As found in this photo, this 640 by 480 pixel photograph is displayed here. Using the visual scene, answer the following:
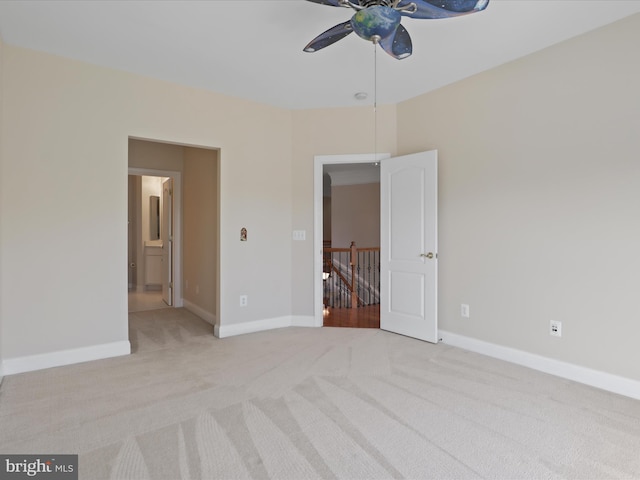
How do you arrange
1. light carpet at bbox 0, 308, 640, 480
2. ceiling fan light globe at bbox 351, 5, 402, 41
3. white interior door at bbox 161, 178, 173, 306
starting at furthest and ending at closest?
white interior door at bbox 161, 178, 173, 306 < ceiling fan light globe at bbox 351, 5, 402, 41 < light carpet at bbox 0, 308, 640, 480

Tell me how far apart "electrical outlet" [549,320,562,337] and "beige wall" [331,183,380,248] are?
5532 millimetres

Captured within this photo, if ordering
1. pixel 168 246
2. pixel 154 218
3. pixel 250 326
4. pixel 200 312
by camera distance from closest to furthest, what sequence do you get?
pixel 250 326
pixel 200 312
pixel 168 246
pixel 154 218

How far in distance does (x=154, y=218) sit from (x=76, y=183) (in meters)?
4.22

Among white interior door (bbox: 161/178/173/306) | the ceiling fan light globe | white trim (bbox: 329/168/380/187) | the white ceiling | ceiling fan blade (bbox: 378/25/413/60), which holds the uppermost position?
the white ceiling

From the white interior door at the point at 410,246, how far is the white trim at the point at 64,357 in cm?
285

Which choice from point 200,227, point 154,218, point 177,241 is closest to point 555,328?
point 200,227

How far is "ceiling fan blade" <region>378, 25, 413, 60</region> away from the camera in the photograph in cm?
230

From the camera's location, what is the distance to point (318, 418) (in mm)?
2324

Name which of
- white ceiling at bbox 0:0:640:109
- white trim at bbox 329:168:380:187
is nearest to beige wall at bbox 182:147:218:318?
white ceiling at bbox 0:0:640:109

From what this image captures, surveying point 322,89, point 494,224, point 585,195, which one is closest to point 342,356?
point 494,224

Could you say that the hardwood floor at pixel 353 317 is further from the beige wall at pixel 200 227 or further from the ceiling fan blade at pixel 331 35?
the ceiling fan blade at pixel 331 35

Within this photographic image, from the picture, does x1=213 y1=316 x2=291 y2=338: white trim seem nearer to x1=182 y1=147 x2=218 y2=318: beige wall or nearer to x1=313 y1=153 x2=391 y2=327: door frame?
x1=313 y1=153 x2=391 y2=327: door frame

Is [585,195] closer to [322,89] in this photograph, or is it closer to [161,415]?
Result: [322,89]

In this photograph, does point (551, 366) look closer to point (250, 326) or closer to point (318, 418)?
point (318, 418)
